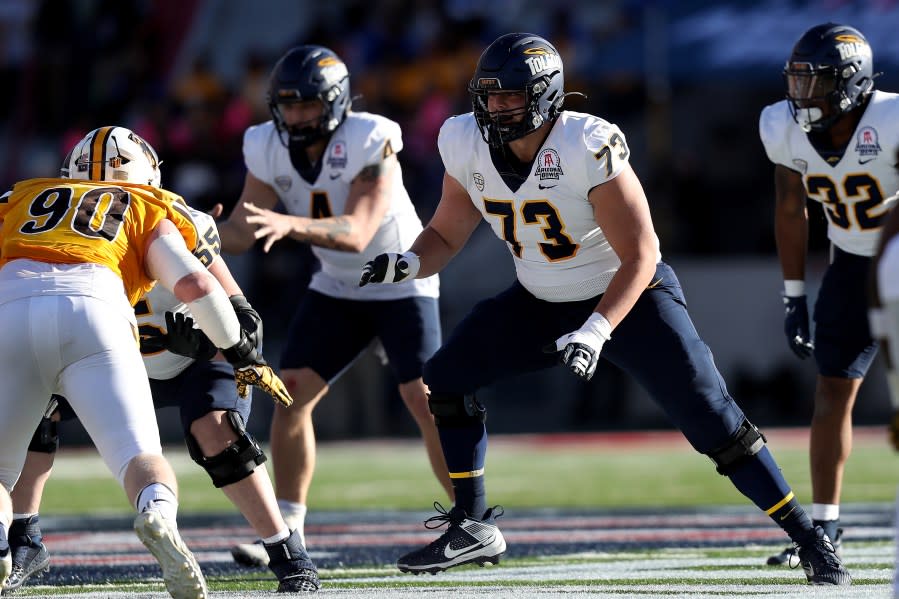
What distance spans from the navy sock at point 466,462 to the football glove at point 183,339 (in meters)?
0.79

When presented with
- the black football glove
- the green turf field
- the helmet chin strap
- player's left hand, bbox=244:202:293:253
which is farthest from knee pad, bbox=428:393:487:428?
the green turf field

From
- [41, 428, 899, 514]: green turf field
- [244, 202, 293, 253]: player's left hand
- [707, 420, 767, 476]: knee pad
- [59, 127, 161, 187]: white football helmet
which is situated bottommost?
[41, 428, 899, 514]: green turf field

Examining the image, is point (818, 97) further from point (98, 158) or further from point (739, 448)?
point (98, 158)

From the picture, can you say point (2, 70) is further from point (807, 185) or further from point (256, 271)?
point (807, 185)

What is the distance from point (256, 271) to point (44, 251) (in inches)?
343

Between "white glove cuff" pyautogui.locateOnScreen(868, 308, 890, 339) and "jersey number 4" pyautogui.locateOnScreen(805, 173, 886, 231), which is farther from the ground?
"white glove cuff" pyautogui.locateOnScreen(868, 308, 890, 339)

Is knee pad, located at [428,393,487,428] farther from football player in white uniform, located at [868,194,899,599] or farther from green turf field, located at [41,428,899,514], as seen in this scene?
green turf field, located at [41,428,899,514]

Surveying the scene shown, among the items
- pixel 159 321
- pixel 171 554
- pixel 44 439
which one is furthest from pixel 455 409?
pixel 44 439

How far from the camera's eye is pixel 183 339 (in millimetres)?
4488

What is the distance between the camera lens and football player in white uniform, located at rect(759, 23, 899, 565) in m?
5.05

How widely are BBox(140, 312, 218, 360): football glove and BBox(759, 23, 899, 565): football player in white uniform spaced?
2031 mm

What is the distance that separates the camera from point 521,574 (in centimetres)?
478

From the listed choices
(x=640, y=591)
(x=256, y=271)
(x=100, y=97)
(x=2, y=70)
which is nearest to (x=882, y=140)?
(x=640, y=591)

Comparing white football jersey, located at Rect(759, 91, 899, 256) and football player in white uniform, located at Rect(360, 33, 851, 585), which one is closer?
football player in white uniform, located at Rect(360, 33, 851, 585)
